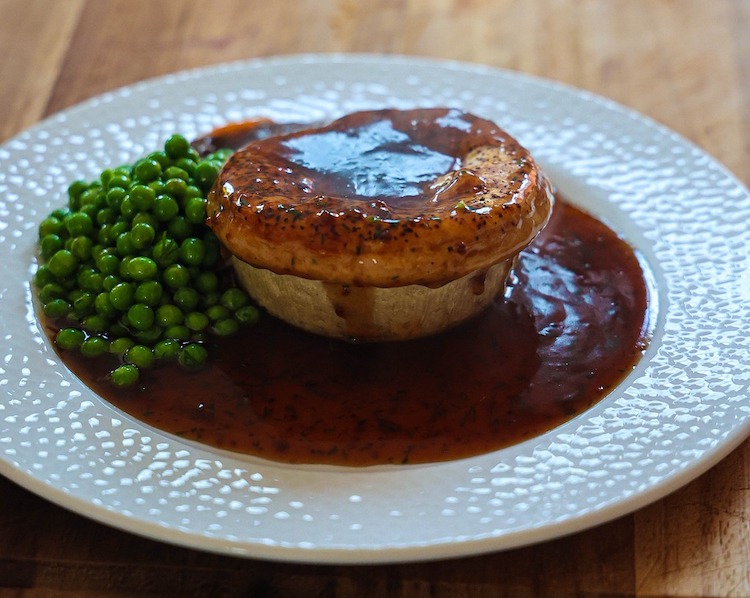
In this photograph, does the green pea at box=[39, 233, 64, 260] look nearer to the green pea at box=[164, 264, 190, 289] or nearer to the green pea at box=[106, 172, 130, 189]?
the green pea at box=[106, 172, 130, 189]

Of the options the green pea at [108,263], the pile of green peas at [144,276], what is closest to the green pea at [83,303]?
the pile of green peas at [144,276]

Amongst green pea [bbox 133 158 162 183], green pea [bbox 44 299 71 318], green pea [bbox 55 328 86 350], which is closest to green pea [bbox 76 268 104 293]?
green pea [bbox 44 299 71 318]

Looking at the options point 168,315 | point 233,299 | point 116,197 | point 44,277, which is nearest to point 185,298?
point 168,315

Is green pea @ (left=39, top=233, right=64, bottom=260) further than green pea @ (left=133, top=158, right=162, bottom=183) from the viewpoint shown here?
Yes

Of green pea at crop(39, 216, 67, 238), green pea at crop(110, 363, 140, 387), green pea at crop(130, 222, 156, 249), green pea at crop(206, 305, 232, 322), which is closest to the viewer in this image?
green pea at crop(110, 363, 140, 387)

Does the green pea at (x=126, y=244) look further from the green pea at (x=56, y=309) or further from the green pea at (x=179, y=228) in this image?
the green pea at (x=56, y=309)

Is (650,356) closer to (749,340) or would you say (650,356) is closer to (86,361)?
(749,340)

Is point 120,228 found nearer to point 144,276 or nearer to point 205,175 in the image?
point 144,276

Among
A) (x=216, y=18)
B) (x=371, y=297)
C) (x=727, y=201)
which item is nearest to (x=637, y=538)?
(x=371, y=297)
